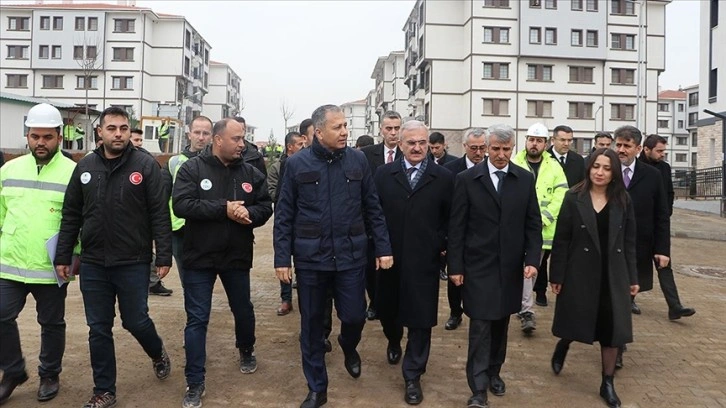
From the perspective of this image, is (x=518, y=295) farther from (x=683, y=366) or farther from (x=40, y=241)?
(x=40, y=241)

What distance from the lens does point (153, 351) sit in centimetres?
469

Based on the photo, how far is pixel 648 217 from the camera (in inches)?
240

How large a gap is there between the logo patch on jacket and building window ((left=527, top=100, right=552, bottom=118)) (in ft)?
159

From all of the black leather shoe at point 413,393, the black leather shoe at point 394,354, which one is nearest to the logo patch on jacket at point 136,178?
the black leather shoe at point 413,393

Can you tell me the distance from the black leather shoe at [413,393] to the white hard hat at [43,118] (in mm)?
3304

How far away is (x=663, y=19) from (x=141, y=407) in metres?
58.1

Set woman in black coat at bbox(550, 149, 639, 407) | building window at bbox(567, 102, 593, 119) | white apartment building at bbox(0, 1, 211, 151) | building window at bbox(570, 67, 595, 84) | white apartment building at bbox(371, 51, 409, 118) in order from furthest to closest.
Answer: white apartment building at bbox(371, 51, 409, 118)
white apartment building at bbox(0, 1, 211, 151)
building window at bbox(567, 102, 593, 119)
building window at bbox(570, 67, 595, 84)
woman in black coat at bbox(550, 149, 639, 407)

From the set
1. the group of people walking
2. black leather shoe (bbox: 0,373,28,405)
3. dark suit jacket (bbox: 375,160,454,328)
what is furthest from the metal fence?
black leather shoe (bbox: 0,373,28,405)

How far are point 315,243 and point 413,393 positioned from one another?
1.36 metres

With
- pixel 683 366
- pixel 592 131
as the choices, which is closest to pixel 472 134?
pixel 683 366

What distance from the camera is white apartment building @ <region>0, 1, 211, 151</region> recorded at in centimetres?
5625

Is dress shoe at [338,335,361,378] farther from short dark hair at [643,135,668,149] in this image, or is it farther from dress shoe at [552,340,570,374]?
short dark hair at [643,135,668,149]

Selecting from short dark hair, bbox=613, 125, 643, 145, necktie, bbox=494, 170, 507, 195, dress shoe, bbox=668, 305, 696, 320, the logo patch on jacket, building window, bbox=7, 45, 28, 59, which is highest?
building window, bbox=7, 45, 28, 59

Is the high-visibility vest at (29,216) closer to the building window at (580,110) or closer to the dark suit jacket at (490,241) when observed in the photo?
the dark suit jacket at (490,241)
